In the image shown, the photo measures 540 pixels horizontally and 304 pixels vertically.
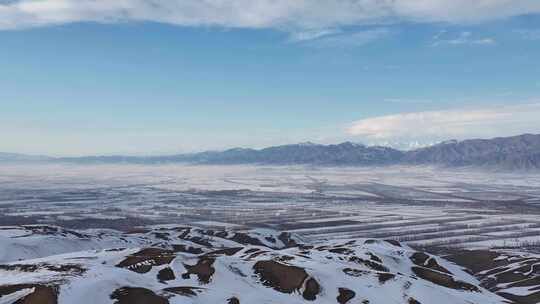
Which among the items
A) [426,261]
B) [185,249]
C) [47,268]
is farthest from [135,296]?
[426,261]

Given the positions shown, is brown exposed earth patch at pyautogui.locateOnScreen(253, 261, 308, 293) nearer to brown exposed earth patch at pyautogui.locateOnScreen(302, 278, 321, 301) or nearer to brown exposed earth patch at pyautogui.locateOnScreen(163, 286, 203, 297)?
brown exposed earth patch at pyautogui.locateOnScreen(302, 278, 321, 301)

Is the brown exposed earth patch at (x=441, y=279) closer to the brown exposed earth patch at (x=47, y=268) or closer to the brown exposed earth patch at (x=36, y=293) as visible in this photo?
the brown exposed earth patch at (x=47, y=268)

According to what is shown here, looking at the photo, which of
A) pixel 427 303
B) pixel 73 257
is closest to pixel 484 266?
pixel 427 303

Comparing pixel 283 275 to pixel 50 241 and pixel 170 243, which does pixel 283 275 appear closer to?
pixel 170 243

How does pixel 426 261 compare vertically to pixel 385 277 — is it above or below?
below

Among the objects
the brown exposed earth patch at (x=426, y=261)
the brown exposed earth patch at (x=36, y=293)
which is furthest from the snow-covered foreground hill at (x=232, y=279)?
the brown exposed earth patch at (x=426, y=261)

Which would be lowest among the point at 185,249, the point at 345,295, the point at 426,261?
the point at 426,261

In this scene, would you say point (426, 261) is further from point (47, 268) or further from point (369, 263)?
point (47, 268)
